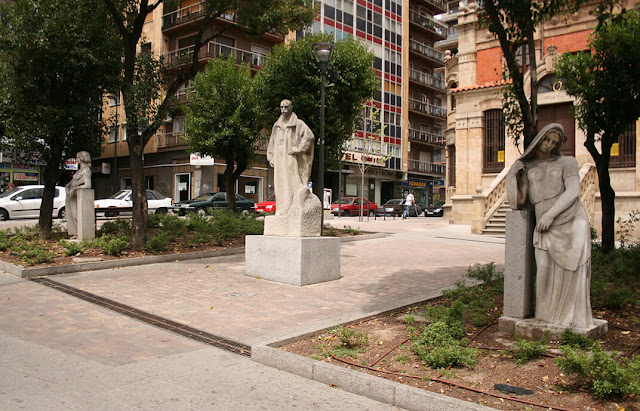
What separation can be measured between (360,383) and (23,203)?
23.6m

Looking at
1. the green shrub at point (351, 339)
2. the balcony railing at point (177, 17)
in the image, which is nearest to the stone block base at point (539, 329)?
the green shrub at point (351, 339)

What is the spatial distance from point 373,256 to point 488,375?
8205 millimetres

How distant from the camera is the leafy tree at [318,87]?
18719 millimetres

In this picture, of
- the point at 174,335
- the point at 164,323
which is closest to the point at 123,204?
the point at 164,323

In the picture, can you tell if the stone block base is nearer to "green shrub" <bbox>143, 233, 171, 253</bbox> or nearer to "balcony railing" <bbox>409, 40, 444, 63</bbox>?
"green shrub" <bbox>143, 233, 171, 253</bbox>

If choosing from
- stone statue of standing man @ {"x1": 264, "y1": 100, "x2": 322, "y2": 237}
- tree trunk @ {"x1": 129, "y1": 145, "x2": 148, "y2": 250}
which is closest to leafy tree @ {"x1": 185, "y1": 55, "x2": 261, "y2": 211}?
tree trunk @ {"x1": 129, "y1": 145, "x2": 148, "y2": 250}

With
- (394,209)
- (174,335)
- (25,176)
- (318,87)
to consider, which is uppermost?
(318,87)

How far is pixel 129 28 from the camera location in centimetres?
1300

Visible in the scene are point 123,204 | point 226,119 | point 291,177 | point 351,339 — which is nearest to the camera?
point 351,339

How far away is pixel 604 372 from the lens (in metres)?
3.63

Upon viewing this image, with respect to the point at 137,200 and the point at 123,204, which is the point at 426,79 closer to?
the point at 123,204

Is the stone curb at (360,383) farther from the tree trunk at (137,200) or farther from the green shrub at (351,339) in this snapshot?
the tree trunk at (137,200)

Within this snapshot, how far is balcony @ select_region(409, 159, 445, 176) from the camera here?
2136 inches

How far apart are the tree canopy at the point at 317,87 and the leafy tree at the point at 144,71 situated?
15.7ft
